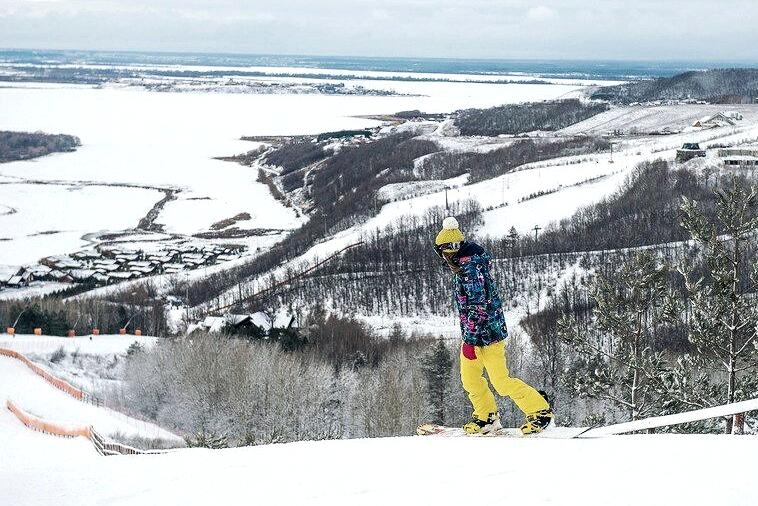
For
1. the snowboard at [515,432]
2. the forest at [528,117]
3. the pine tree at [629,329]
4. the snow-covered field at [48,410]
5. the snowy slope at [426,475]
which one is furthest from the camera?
the forest at [528,117]

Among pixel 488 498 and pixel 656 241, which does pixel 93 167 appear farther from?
pixel 488 498

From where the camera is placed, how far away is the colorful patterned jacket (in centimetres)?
898

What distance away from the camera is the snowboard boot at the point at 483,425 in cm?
938

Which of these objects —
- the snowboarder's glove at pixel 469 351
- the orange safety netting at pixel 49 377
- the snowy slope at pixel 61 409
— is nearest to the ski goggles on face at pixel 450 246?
the snowboarder's glove at pixel 469 351

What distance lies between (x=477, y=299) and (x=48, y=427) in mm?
18898

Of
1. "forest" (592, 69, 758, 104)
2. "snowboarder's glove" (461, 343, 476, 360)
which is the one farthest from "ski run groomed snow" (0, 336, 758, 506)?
"forest" (592, 69, 758, 104)

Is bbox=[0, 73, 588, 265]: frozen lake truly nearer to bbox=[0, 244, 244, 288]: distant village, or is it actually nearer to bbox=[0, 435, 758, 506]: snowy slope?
bbox=[0, 244, 244, 288]: distant village

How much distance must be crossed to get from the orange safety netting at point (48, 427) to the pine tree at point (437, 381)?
1203cm

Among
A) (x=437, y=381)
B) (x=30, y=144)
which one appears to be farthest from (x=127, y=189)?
(x=437, y=381)

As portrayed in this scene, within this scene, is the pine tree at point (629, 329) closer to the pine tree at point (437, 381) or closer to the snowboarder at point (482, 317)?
the snowboarder at point (482, 317)

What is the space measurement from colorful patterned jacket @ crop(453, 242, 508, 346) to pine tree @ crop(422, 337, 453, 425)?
69.6 feet

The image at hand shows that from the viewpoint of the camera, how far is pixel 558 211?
69875 millimetres

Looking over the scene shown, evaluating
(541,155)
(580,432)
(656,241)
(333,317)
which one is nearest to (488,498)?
(580,432)

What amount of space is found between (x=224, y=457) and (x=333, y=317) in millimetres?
38121
